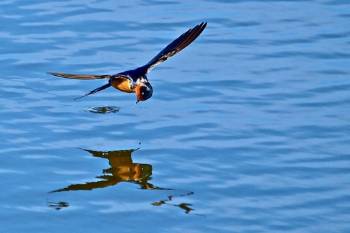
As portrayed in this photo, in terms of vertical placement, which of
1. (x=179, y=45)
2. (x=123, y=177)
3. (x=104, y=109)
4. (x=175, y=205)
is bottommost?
(x=175, y=205)

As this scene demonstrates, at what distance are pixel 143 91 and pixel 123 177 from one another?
3.10 feet

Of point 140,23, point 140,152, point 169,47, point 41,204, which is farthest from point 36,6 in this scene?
point 41,204

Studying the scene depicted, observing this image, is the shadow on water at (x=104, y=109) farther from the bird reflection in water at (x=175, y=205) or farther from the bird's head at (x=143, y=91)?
the bird reflection in water at (x=175, y=205)

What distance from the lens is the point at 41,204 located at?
8531 millimetres

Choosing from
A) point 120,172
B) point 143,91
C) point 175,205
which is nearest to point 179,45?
point 143,91

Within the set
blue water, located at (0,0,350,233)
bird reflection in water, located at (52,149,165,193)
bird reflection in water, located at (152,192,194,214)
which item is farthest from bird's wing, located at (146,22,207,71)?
bird reflection in water, located at (152,192,194,214)

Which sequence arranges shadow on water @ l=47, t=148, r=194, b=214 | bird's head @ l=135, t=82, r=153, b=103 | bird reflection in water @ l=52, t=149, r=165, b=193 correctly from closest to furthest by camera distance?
shadow on water @ l=47, t=148, r=194, b=214 → bird reflection in water @ l=52, t=149, r=165, b=193 → bird's head @ l=135, t=82, r=153, b=103

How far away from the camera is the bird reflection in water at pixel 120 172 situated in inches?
354

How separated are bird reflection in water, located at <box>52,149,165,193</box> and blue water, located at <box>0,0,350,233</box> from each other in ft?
0.04

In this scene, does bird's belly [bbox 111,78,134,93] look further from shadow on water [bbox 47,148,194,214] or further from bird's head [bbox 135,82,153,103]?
shadow on water [bbox 47,148,194,214]

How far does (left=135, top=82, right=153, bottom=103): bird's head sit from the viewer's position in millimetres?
9992

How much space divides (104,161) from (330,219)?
204 cm

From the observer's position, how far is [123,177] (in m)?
9.33

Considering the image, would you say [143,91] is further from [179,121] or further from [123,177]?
[123,177]
